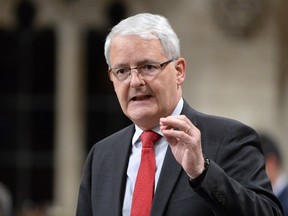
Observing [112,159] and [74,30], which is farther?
[74,30]

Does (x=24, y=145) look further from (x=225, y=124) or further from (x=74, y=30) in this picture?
(x=225, y=124)

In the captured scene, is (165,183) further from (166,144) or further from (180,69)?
(180,69)

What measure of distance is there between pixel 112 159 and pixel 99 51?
7536 mm

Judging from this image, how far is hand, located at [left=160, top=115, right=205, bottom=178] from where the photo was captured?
388cm

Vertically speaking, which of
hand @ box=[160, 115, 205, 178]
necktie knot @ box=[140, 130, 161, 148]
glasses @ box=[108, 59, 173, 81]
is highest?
glasses @ box=[108, 59, 173, 81]

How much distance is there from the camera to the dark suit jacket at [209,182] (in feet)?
13.0

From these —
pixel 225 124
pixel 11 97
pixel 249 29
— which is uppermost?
pixel 225 124

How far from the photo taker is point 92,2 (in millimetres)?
12016

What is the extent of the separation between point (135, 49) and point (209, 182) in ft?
1.84

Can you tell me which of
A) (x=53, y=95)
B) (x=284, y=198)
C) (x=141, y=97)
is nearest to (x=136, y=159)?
(x=141, y=97)

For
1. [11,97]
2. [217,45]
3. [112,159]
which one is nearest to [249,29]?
[217,45]

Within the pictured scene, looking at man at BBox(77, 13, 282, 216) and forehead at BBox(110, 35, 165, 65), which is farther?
forehead at BBox(110, 35, 165, 65)

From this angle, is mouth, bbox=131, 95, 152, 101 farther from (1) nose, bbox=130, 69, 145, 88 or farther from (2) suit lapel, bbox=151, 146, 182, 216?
(2) suit lapel, bbox=151, 146, 182, 216

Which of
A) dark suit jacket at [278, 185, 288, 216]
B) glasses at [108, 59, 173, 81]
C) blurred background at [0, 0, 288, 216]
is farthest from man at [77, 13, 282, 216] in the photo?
blurred background at [0, 0, 288, 216]
